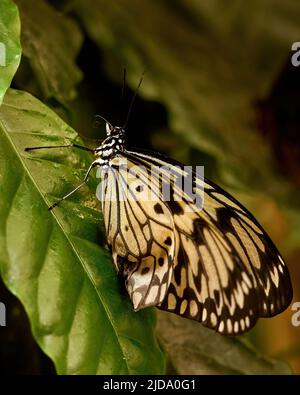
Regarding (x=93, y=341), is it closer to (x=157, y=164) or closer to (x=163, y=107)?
(x=157, y=164)

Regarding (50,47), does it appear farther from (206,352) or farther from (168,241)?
(206,352)

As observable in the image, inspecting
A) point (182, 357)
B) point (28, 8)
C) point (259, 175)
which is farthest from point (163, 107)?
point (182, 357)

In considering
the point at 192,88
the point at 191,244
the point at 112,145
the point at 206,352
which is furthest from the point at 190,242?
the point at 192,88

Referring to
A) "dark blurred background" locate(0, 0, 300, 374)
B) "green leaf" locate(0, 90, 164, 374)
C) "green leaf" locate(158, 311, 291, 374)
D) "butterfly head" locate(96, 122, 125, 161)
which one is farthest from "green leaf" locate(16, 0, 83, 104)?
"green leaf" locate(158, 311, 291, 374)

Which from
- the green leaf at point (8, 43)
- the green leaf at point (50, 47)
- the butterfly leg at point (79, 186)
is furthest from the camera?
the green leaf at point (50, 47)

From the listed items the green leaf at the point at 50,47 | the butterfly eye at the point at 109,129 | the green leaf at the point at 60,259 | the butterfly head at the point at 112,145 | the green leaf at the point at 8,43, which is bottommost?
the green leaf at the point at 60,259

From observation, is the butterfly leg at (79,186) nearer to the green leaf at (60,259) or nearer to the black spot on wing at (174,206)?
the green leaf at (60,259)

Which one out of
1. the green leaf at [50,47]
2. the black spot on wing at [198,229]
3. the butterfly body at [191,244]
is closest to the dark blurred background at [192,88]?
the green leaf at [50,47]
